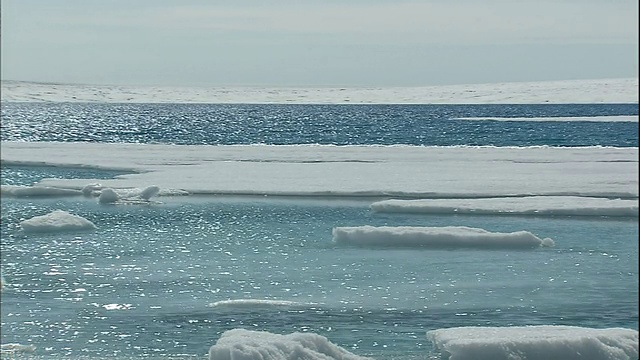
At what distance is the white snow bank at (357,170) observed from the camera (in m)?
19.3

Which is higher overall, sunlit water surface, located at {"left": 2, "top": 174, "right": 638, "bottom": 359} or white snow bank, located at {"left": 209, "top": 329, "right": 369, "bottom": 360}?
white snow bank, located at {"left": 209, "top": 329, "right": 369, "bottom": 360}

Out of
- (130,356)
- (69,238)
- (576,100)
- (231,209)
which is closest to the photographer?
(130,356)

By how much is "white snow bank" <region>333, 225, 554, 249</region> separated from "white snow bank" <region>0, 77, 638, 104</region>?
8214 cm

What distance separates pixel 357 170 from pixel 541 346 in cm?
1559

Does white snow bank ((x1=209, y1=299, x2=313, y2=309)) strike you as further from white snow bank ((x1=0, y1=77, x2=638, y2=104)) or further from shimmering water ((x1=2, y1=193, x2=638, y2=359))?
white snow bank ((x1=0, y1=77, x2=638, y2=104))

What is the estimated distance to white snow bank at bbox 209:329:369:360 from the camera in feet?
24.4

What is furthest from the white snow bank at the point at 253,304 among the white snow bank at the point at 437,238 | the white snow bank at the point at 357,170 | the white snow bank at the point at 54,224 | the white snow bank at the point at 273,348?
the white snow bank at the point at 357,170

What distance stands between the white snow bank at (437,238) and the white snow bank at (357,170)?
17.1 ft

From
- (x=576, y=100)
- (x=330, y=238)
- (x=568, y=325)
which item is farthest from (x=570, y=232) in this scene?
(x=576, y=100)

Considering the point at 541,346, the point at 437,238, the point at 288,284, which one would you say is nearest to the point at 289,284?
the point at 288,284

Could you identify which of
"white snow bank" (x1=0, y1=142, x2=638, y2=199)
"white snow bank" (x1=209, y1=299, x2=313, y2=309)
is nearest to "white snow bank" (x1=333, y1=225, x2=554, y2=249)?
"white snow bank" (x1=209, y1=299, x2=313, y2=309)

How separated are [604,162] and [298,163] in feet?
26.5

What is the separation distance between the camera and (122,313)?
958 centimetres

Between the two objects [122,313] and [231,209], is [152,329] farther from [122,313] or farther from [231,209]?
[231,209]
